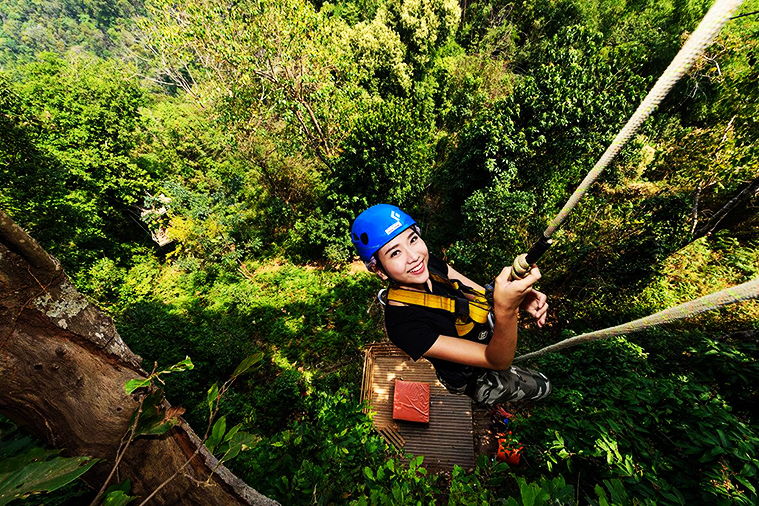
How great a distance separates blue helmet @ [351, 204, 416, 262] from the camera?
226 cm

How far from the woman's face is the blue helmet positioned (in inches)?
2.2

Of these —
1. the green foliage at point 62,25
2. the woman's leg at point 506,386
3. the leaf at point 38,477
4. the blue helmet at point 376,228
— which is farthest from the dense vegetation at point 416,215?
the green foliage at point 62,25

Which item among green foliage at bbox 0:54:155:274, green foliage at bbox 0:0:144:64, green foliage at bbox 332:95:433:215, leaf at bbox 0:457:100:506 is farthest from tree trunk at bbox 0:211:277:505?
green foliage at bbox 0:0:144:64

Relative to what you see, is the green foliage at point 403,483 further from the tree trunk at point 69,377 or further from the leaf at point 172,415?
the leaf at point 172,415

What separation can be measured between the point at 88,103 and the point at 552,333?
836 inches

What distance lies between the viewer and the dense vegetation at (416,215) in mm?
2148

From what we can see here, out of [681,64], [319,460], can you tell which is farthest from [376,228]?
[319,460]

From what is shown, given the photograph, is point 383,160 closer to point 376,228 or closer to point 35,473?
point 376,228

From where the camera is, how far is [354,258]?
9.95 m

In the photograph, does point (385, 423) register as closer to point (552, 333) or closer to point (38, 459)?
point (552, 333)

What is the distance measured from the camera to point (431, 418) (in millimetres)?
5086

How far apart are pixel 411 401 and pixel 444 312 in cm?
379

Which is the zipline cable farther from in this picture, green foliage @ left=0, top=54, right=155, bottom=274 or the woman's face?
green foliage @ left=0, top=54, right=155, bottom=274

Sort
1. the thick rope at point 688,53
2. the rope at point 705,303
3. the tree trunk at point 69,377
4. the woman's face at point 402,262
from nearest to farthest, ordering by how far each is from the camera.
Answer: the thick rope at point 688,53
the rope at point 705,303
the tree trunk at point 69,377
the woman's face at point 402,262
